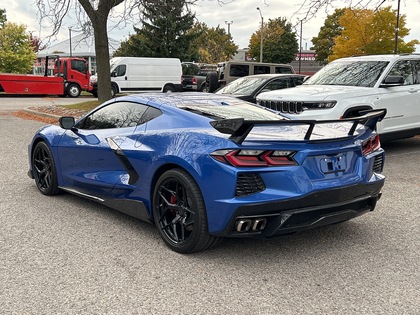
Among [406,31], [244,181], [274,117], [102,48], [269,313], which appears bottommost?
[269,313]

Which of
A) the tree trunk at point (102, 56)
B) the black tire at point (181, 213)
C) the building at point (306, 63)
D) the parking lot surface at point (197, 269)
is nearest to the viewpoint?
the parking lot surface at point (197, 269)

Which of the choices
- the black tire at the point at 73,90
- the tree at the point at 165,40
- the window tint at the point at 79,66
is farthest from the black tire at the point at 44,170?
the tree at the point at 165,40

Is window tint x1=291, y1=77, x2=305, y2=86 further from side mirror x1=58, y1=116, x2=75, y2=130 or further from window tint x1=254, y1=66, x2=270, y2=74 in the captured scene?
side mirror x1=58, y1=116, x2=75, y2=130

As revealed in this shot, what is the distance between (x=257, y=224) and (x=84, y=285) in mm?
1323

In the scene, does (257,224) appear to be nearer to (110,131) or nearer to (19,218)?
(110,131)

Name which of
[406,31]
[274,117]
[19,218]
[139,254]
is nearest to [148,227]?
[139,254]

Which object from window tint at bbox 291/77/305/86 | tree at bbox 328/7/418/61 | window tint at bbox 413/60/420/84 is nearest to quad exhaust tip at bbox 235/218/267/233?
window tint at bbox 413/60/420/84

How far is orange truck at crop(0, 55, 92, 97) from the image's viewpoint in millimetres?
25531

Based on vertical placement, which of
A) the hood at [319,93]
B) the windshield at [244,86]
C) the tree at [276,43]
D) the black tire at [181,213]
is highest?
the tree at [276,43]

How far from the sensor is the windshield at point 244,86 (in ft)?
37.7

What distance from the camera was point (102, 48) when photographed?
1605cm

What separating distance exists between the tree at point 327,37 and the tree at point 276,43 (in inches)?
153

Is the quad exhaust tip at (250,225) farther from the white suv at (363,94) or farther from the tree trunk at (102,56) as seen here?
the tree trunk at (102,56)

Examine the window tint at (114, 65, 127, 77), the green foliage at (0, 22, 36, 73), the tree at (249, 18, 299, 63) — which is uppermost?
the tree at (249, 18, 299, 63)
